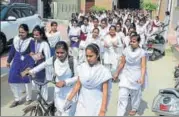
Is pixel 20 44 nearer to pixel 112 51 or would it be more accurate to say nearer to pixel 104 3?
pixel 104 3

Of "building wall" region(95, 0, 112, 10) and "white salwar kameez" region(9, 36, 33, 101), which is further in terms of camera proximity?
"building wall" region(95, 0, 112, 10)

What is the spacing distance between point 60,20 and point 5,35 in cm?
28

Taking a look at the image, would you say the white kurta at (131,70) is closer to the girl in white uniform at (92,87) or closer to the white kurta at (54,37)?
the white kurta at (54,37)

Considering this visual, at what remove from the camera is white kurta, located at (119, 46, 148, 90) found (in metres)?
3.27

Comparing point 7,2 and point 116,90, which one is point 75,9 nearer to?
point 7,2

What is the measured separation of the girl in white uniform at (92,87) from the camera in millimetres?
1913

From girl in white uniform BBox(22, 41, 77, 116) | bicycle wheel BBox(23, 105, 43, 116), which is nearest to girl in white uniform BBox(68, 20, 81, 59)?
girl in white uniform BBox(22, 41, 77, 116)

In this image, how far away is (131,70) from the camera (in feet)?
10.8

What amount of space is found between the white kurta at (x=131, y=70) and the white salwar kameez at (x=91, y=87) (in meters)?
1.22

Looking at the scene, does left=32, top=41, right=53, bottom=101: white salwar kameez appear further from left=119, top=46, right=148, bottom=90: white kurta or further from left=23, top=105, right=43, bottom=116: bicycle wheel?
left=119, top=46, right=148, bottom=90: white kurta

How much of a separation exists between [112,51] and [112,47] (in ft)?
0.27

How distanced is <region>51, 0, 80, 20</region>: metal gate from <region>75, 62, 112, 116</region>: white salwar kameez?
314mm

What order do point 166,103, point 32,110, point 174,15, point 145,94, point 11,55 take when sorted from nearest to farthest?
point 11,55 < point 32,110 < point 166,103 < point 145,94 < point 174,15

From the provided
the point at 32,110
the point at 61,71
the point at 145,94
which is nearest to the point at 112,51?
the point at 145,94
